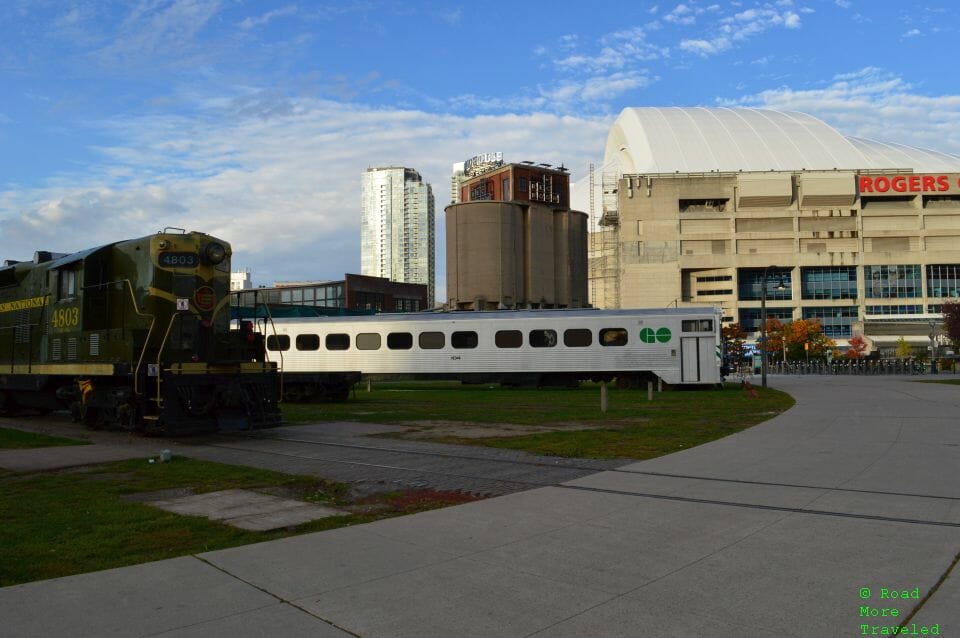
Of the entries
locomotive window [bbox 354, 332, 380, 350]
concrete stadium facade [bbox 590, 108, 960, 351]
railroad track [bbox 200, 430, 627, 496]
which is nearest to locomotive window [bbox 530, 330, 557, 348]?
locomotive window [bbox 354, 332, 380, 350]

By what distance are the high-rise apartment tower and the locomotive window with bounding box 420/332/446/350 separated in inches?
6195

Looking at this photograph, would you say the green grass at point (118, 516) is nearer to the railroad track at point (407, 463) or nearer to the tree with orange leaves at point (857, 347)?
the railroad track at point (407, 463)

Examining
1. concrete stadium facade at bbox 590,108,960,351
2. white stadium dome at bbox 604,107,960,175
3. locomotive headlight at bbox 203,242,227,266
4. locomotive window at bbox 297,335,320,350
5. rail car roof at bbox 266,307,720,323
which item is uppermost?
white stadium dome at bbox 604,107,960,175

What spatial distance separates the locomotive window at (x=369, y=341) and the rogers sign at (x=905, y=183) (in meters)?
88.2

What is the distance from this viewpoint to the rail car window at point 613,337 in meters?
30.8

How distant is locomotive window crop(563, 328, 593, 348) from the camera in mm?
30984

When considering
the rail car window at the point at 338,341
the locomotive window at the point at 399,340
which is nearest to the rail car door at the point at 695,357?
the locomotive window at the point at 399,340

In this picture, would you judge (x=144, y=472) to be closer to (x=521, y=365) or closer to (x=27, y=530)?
(x=27, y=530)

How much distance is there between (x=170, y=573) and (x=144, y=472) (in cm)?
565

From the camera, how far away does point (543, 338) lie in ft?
103

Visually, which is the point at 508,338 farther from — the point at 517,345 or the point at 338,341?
the point at 338,341

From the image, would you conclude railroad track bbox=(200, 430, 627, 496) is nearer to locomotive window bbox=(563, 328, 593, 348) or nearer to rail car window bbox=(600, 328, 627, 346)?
locomotive window bbox=(563, 328, 593, 348)

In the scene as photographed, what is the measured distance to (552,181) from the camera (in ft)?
301

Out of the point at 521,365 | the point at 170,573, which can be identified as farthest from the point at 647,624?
the point at 521,365
